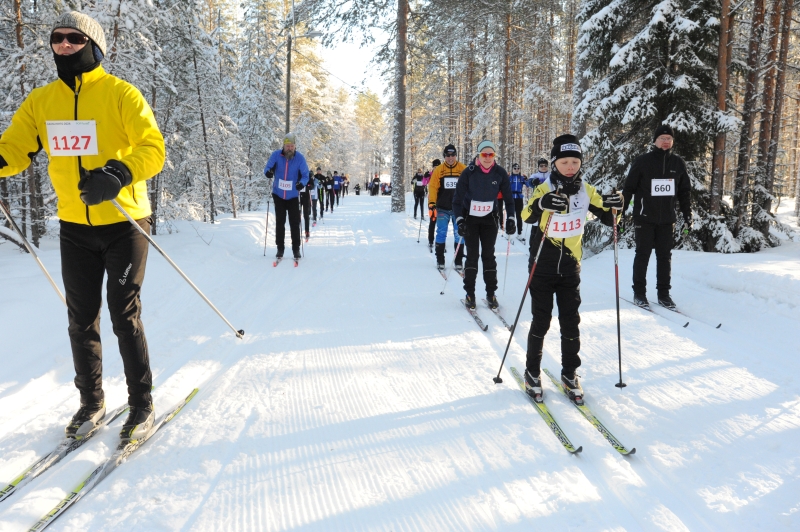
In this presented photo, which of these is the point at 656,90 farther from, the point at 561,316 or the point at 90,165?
the point at 90,165

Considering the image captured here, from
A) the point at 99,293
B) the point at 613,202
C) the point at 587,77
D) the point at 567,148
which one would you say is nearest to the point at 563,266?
the point at 613,202

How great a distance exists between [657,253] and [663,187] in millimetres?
872

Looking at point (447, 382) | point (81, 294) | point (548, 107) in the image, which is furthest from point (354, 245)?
point (548, 107)

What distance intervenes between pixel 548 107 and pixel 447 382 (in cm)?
3114

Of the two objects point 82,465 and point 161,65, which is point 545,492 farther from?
point 161,65

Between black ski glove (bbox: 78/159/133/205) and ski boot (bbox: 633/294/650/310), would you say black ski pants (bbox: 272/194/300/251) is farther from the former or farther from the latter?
black ski glove (bbox: 78/159/133/205)

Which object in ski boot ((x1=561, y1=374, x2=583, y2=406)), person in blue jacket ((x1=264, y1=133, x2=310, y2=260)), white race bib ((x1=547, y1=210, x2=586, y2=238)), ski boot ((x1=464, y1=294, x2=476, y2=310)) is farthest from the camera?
person in blue jacket ((x1=264, y1=133, x2=310, y2=260))

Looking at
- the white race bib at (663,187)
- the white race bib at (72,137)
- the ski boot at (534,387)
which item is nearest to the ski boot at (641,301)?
the white race bib at (663,187)

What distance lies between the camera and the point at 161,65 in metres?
8.82

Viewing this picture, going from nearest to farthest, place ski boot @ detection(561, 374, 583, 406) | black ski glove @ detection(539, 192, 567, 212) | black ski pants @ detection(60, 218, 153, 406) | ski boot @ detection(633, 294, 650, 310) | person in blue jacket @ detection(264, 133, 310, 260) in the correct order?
1. black ski pants @ detection(60, 218, 153, 406)
2. black ski glove @ detection(539, 192, 567, 212)
3. ski boot @ detection(561, 374, 583, 406)
4. ski boot @ detection(633, 294, 650, 310)
5. person in blue jacket @ detection(264, 133, 310, 260)

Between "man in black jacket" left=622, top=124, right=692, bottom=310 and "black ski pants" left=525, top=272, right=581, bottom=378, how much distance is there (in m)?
3.10

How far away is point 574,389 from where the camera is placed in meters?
3.52

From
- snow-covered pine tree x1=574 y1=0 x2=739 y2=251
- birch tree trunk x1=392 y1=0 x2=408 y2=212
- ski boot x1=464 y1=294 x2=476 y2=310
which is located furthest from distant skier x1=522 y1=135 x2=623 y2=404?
birch tree trunk x1=392 y1=0 x2=408 y2=212

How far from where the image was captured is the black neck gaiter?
2.52m
